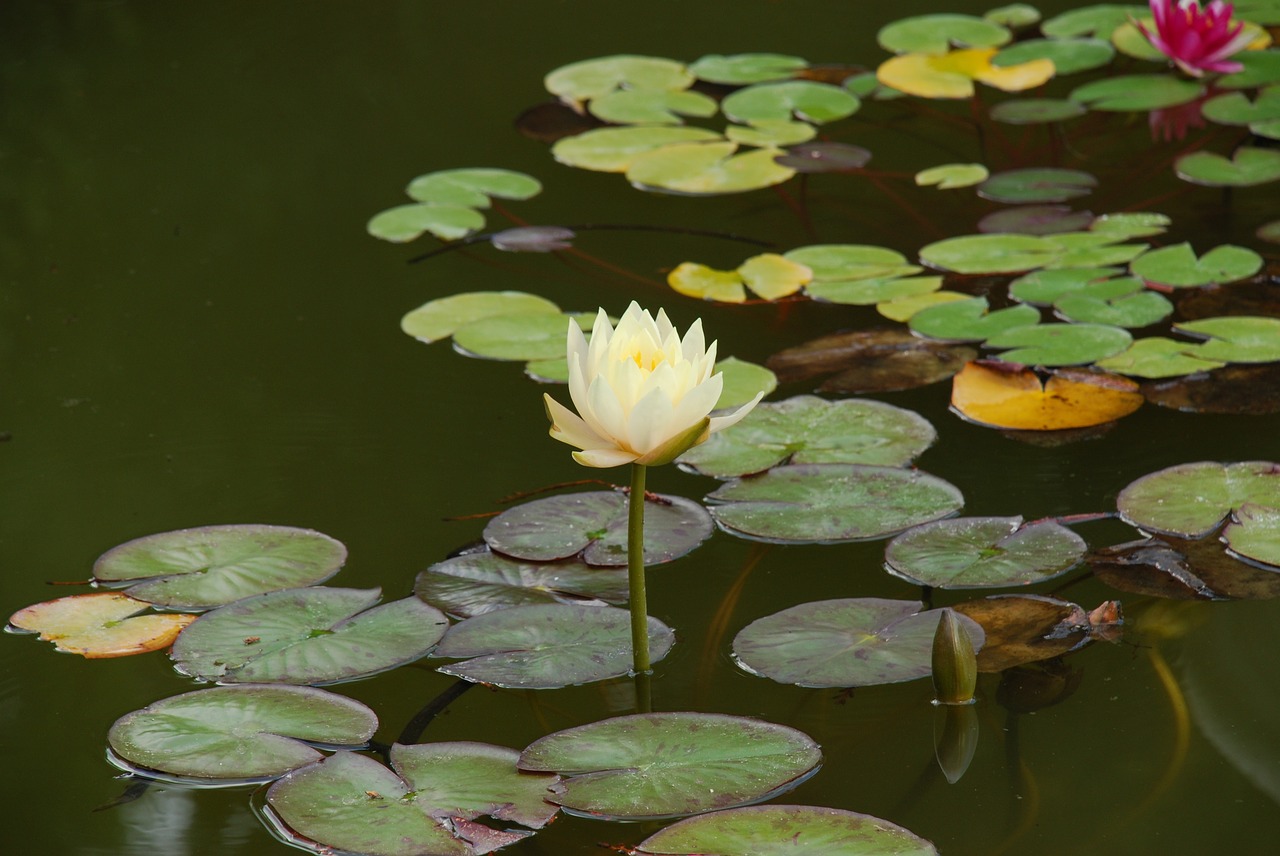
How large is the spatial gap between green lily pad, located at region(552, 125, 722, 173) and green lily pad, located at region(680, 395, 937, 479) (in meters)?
1.04

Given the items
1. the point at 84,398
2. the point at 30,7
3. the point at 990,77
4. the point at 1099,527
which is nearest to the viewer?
the point at 1099,527

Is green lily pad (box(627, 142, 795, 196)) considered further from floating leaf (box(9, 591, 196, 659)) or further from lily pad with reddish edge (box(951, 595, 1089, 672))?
floating leaf (box(9, 591, 196, 659))

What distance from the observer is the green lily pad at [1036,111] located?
2.66m

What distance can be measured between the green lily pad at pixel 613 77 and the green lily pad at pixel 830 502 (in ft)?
5.32

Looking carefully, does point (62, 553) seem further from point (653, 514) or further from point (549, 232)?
point (549, 232)

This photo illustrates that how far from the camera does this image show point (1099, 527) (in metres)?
1.42

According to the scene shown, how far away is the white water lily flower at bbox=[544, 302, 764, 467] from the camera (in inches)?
40.5

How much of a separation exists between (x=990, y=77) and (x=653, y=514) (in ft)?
6.04

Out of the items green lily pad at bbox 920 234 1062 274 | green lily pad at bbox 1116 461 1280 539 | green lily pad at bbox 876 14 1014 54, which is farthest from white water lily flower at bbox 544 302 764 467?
green lily pad at bbox 876 14 1014 54

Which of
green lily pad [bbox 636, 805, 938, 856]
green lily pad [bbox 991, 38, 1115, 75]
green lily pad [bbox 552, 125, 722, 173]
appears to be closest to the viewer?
green lily pad [bbox 636, 805, 938, 856]

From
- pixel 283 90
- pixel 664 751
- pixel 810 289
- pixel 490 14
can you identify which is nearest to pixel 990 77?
pixel 810 289

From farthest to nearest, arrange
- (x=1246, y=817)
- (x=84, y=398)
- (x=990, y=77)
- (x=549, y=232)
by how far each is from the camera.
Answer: (x=990, y=77), (x=549, y=232), (x=84, y=398), (x=1246, y=817)

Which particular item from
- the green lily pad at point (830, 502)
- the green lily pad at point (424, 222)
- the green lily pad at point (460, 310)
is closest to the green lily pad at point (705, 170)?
the green lily pad at point (424, 222)

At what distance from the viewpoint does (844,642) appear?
4.01 feet
